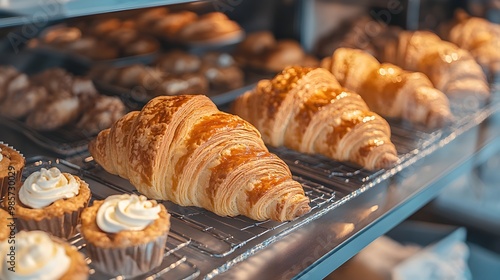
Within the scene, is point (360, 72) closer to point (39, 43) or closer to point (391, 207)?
point (391, 207)

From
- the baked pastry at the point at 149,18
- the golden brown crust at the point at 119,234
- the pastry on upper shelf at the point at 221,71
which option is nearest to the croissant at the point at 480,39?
the pastry on upper shelf at the point at 221,71

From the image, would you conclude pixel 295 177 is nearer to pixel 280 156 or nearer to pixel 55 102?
pixel 280 156

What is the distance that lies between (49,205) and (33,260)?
0.25m

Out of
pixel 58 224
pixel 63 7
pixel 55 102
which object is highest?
pixel 63 7

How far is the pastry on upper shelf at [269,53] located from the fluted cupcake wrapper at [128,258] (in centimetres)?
163

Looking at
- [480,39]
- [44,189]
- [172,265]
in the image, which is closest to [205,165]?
[172,265]

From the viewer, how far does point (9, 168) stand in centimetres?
149

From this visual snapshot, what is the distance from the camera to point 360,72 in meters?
2.31

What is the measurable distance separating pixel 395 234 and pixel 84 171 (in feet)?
4.46

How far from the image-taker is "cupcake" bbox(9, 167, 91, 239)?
131cm

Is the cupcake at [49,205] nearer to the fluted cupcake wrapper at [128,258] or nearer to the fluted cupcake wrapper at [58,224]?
the fluted cupcake wrapper at [58,224]

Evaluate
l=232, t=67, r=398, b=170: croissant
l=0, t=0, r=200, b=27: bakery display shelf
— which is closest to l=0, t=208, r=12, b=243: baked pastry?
l=0, t=0, r=200, b=27: bakery display shelf

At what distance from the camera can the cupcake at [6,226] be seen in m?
1.24

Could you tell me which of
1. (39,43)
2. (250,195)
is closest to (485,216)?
(250,195)
